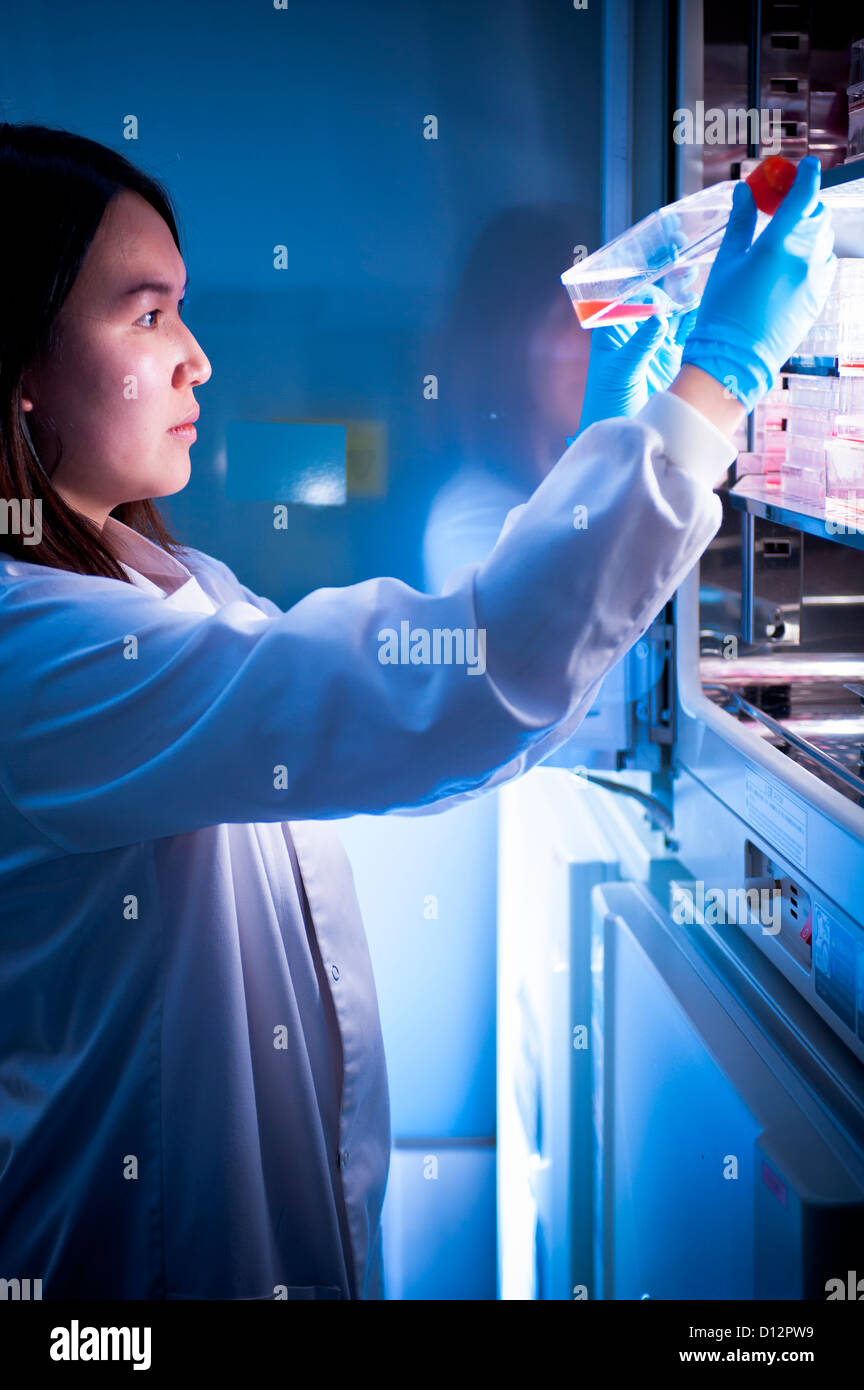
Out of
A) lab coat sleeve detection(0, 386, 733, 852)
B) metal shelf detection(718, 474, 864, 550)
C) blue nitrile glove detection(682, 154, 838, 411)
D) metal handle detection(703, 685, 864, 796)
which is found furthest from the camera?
metal handle detection(703, 685, 864, 796)

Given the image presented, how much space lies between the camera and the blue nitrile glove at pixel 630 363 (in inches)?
51.9

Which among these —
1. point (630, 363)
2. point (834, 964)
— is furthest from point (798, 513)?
point (834, 964)

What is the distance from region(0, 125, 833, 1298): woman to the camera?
0.86m

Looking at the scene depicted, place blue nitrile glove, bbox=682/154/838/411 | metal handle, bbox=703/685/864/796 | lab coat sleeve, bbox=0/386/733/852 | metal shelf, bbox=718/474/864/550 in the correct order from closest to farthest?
lab coat sleeve, bbox=0/386/733/852, blue nitrile glove, bbox=682/154/838/411, metal shelf, bbox=718/474/864/550, metal handle, bbox=703/685/864/796

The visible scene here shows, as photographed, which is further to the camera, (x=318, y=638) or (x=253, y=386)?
(x=253, y=386)

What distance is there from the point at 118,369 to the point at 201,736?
17.3 inches

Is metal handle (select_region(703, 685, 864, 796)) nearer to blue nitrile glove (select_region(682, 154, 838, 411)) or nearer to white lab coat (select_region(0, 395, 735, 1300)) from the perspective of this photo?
white lab coat (select_region(0, 395, 735, 1300))

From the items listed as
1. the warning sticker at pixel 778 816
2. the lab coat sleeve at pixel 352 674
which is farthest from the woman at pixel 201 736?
the warning sticker at pixel 778 816

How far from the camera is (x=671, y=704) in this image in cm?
172

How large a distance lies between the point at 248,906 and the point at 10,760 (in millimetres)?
337

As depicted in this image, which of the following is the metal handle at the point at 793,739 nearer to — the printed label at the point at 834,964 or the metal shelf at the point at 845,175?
the printed label at the point at 834,964

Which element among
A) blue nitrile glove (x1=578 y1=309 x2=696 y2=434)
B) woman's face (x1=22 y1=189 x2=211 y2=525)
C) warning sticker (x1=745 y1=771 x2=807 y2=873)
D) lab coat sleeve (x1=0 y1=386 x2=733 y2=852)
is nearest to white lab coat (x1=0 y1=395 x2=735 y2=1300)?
lab coat sleeve (x1=0 y1=386 x2=733 y2=852)
